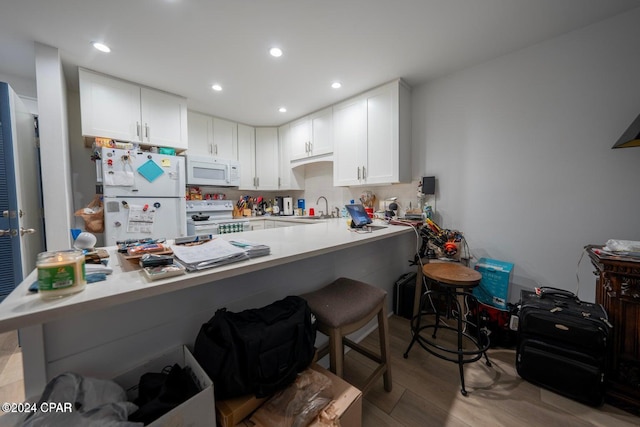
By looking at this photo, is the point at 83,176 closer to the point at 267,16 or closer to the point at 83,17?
the point at 83,17

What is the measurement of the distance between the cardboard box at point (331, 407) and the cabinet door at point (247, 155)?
10.8 feet

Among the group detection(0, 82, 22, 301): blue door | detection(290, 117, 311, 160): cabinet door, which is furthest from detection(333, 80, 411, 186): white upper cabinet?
detection(0, 82, 22, 301): blue door

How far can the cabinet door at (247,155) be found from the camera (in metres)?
3.77

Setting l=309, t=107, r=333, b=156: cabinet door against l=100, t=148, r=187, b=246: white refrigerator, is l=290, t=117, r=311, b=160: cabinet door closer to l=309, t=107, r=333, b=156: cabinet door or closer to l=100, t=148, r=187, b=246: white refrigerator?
l=309, t=107, r=333, b=156: cabinet door

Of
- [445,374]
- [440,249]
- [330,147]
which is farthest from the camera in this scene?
[330,147]

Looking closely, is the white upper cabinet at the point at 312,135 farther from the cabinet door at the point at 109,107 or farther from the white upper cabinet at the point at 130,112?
the cabinet door at the point at 109,107

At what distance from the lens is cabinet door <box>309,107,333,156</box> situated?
3.15m

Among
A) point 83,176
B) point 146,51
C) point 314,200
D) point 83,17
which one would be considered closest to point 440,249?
point 314,200

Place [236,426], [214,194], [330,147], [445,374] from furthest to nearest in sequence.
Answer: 1. [214,194]
2. [330,147]
3. [445,374]
4. [236,426]

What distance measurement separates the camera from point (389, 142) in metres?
2.55

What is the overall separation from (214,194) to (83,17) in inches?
92.1

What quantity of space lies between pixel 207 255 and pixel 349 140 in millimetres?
2436

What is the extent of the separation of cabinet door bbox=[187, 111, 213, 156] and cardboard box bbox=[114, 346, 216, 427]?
118 inches

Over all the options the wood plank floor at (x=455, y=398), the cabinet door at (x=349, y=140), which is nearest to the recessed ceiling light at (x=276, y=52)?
the cabinet door at (x=349, y=140)
